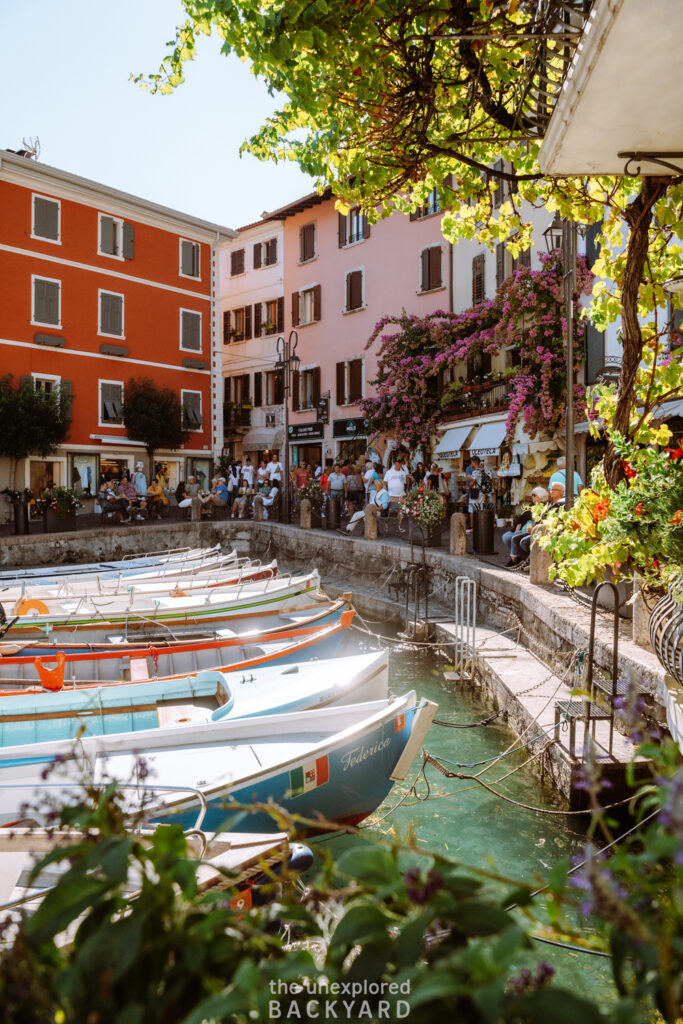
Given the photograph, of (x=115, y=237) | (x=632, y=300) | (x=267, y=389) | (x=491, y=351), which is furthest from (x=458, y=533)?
(x=267, y=389)

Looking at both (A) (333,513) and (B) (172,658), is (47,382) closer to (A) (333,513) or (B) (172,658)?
(A) (333,513)

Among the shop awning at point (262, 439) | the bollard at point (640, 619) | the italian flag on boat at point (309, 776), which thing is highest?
the shop awning at point (262, 439)

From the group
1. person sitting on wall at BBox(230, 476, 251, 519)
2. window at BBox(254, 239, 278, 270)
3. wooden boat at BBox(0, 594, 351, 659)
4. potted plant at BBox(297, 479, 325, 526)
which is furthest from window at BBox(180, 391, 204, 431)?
wooden boat at BBox(0, 594, 351, 659)

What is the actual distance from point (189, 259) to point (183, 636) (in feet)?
77.6

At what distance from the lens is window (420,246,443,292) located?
1015 inches

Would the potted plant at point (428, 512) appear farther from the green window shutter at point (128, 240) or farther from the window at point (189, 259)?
the window at point (189, 259)

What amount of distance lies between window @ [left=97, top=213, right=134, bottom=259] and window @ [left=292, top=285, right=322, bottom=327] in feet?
24.3

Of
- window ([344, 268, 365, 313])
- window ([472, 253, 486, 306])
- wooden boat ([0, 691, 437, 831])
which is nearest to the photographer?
wooden boat ([0, 691, 437, 831])

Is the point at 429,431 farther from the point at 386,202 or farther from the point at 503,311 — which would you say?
the point at 386,202

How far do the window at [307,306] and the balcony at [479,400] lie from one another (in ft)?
33.5

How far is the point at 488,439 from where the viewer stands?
20.6m

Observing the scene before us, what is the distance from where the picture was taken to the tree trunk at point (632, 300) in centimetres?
523

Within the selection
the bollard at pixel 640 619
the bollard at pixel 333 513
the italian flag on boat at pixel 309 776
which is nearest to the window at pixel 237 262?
the bollard at pixel 333 513

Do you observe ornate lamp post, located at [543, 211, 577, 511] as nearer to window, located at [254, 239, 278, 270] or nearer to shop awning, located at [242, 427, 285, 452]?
shop awning, located at [242, 427, 285, 452]
